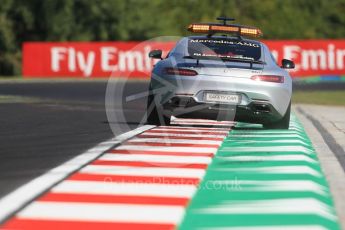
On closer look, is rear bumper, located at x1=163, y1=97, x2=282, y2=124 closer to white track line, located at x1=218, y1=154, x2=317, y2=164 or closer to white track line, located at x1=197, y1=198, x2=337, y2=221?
white track line, located at x1=218, y1=154, x2=317, y2=164

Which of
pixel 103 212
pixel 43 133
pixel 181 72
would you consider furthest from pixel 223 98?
pixel 103 212

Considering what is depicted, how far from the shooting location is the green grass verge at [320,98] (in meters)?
27.4

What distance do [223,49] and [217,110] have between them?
1358mm

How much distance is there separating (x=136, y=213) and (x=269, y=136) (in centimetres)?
689

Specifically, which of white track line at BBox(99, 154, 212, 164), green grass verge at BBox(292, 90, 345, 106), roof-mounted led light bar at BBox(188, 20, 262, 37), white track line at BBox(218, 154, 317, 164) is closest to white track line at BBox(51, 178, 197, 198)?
white track line at BBox(99, 154, 212, 164)

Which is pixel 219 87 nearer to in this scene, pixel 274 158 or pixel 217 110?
pixel 217 110

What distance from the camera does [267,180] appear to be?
8.95 meters

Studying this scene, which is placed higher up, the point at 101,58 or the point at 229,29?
the point at 229,29

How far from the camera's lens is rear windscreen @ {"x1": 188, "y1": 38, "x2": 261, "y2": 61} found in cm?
1456

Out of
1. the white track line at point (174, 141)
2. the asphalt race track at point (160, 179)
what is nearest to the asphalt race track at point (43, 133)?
the asphalt race track at point (160, 179)

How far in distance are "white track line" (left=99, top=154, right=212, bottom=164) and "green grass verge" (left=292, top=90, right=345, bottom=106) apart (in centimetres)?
1623

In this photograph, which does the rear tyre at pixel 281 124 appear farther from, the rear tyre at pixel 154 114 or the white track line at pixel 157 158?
the white track line at pixel 157 158

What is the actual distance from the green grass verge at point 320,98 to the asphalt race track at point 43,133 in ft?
20.4

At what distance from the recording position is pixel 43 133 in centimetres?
1390
